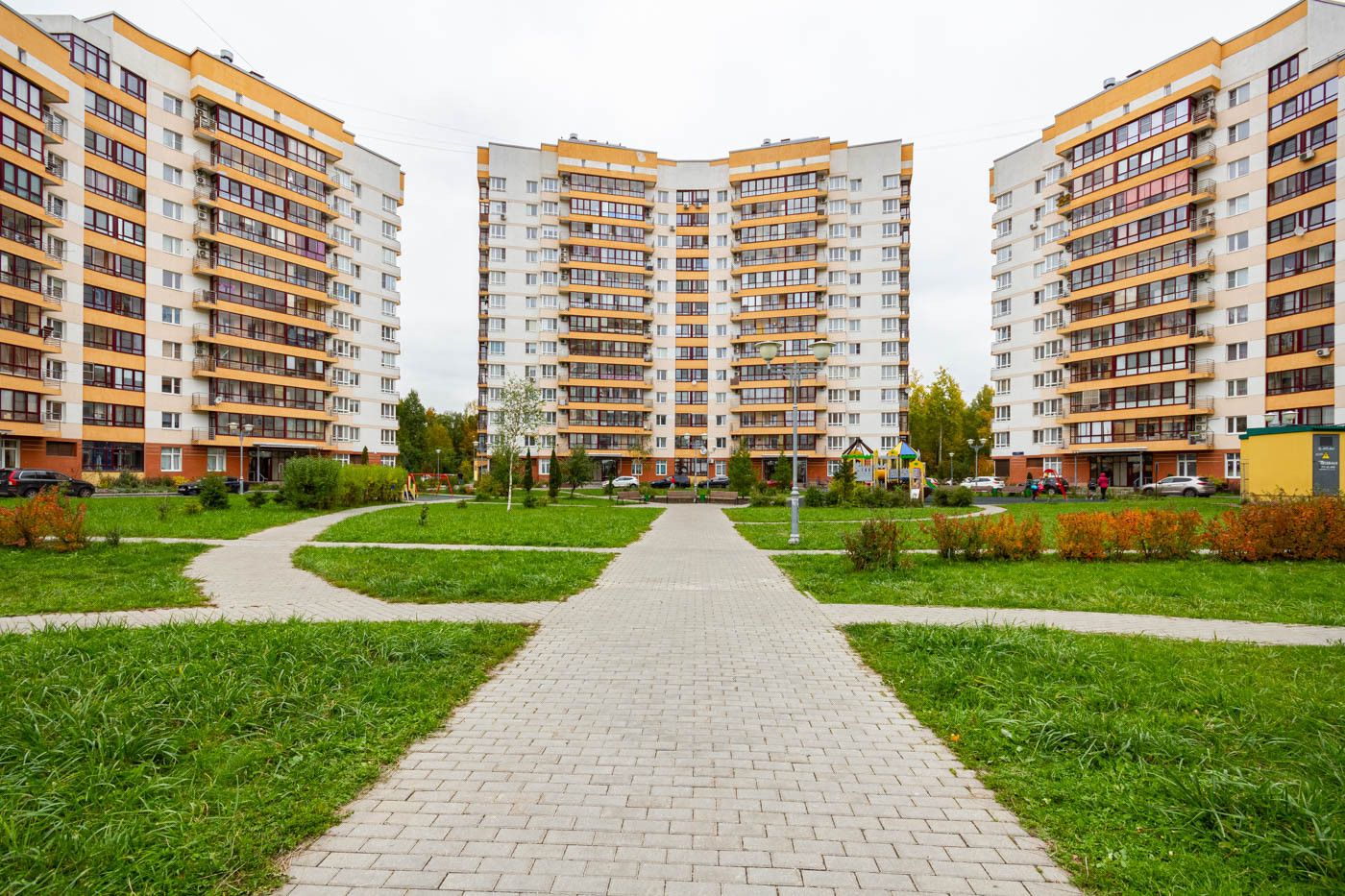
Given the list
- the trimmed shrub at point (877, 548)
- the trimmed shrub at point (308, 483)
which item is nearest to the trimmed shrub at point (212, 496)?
the trimmed shrub at point (308, 483)

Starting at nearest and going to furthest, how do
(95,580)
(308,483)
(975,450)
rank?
(95,580) → (308,483) → (975,450)

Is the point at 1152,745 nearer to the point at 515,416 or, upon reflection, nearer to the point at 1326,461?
the point at 515,416

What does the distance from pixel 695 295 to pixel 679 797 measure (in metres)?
72.9

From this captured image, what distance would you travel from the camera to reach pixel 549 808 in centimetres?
373

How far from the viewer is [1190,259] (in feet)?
163

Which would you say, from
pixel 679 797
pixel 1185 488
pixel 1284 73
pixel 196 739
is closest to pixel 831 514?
pixel 679 797

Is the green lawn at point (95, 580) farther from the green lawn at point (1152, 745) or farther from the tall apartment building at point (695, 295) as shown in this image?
the tall apartment building at point (695, 295)

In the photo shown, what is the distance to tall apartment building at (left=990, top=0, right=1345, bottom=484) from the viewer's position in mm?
42625

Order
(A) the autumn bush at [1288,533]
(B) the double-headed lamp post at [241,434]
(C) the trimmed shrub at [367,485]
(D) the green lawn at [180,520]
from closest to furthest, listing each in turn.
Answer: (A) the autumn bush at [1288,533] → (D) the green lawn at [180,520] → (C) the trimmed shrub at [367,485] → (B) the double-headed lamp post at [241,434]

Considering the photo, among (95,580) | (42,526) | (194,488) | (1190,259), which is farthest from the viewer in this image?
(1190,259)

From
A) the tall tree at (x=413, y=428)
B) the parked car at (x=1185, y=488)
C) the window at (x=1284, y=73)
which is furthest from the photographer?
the tall tree at (x=413, y=428)

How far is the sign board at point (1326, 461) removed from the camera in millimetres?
28562

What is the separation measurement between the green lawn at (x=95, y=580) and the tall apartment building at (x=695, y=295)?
55.2 metres

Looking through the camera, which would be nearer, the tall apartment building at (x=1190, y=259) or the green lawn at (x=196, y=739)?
the green lawn at (x=196, y=739)
